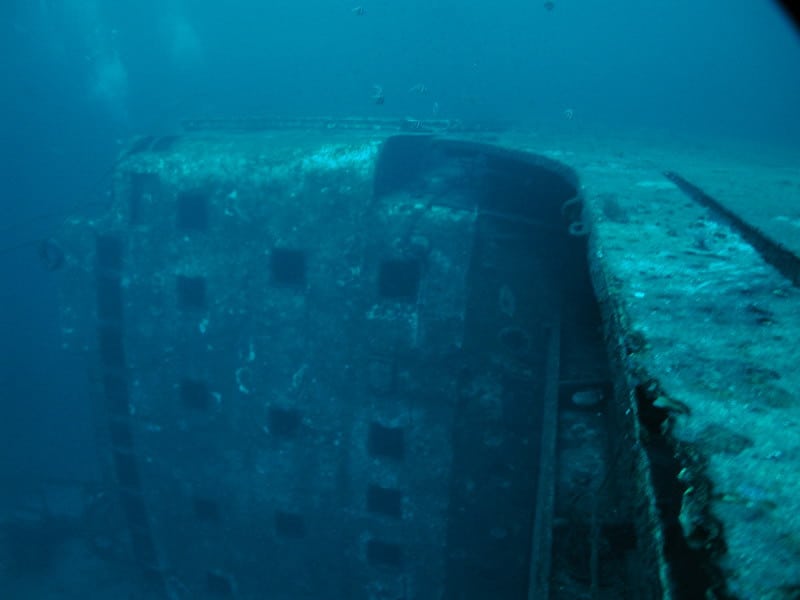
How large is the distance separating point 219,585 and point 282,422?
4.11m

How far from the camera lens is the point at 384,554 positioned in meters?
8.86

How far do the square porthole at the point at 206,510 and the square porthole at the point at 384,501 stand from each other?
11.1ft

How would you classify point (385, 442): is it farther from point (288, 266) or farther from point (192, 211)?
point (192, 211)

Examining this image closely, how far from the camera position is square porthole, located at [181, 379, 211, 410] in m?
9.73

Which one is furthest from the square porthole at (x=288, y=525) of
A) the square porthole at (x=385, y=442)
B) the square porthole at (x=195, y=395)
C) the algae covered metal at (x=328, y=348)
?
the square porthole at (x=195, y=395)

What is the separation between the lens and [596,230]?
285cm

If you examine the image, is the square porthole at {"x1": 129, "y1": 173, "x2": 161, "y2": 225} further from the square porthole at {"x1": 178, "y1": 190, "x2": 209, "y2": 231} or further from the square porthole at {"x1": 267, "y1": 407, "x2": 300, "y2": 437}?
the square porthole at {"x1": 267, "y1": 407, "x2": 300, "y2": 437}

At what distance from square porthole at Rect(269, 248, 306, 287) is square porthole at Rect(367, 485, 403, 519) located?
3.82 m

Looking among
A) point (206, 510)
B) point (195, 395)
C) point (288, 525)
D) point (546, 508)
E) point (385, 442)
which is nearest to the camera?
point (546, 508)

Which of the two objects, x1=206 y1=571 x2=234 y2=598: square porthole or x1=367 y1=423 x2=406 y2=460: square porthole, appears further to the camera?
x1=206 y1=571 x2=234 y2=598: square porthole


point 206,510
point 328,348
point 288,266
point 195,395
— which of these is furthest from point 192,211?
point 206,510

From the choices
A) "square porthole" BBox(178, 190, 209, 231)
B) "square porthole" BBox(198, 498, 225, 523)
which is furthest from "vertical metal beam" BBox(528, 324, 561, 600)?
"square porthole" BBox(198, 498, 225, 523)

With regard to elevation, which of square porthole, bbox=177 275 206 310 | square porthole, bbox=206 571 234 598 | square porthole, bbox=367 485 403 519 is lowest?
square porthole, bbox=206 571 234 598

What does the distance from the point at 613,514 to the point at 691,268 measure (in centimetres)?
151
